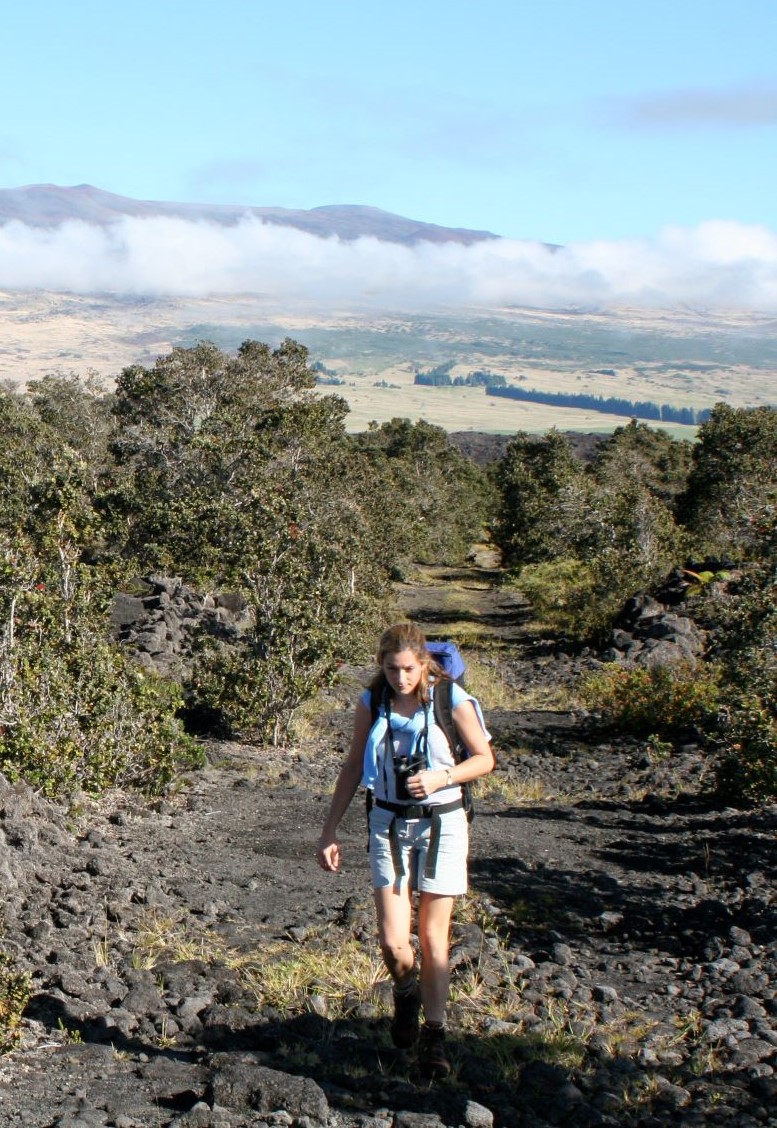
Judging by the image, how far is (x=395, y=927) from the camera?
4277 millimetres

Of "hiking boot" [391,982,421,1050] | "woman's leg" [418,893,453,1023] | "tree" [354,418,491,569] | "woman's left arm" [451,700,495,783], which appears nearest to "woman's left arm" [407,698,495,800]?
"woman's left arm" [451,700,495,783]

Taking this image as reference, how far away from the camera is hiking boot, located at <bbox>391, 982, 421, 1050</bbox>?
173 inches

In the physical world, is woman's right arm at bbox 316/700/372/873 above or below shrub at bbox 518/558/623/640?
above

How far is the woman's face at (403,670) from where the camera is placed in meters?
4.22

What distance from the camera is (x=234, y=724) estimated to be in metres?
12.1

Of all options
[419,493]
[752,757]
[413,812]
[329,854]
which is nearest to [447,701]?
[413,812]

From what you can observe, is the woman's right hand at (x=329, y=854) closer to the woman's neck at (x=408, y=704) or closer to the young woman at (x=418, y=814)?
the young woman at (x=418, y=814)

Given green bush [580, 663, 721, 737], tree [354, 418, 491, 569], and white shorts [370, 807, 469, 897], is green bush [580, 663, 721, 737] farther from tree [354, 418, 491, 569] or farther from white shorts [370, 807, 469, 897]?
tree [354, 418, 491, 569]

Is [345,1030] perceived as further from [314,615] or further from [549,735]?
[549,735]

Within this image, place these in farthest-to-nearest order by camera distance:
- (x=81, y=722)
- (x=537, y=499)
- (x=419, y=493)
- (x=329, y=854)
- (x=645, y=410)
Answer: (x=645, y=410), (x=419, y=493), (x=537, y=499), (x=81, y=722), (x=329, y=854)

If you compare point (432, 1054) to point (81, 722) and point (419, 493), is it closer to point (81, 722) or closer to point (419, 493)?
point (81, 722)

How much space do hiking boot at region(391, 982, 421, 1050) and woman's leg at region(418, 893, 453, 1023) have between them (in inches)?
3.6

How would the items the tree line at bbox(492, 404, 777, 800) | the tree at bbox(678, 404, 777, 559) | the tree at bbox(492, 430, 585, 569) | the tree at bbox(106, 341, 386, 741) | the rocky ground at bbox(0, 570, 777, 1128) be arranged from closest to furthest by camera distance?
Result: the rocky ground at bbox(0, 570, 777, 1128), the tree line at bbox(492, 404, 777, 800), the tree at bbox(106, 341, 386, 741), the tree at bbox(492, 430, 585, 569), the tree at bbox(678, 404, 777, 559)

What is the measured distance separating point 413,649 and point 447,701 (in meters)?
0.25
